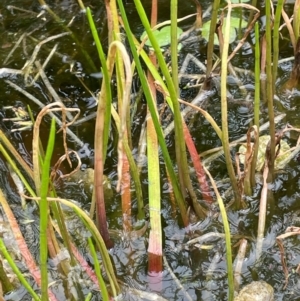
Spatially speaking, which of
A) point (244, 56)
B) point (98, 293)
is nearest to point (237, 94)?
point (244, 56)

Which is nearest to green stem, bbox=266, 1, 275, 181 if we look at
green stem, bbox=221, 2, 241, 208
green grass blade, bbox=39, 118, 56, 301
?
green stem, bbox=221, 2, 241, 208

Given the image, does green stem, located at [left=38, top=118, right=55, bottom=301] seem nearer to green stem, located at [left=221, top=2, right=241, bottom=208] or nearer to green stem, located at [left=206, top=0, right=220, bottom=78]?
green stem, located at [left=221, top=2, right=241, bottom=208]

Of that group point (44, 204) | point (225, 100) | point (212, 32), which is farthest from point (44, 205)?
point (212, 32)

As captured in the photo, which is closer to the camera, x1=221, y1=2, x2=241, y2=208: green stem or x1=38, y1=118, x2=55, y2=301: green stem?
x1=38, y1=118, x2=55, y2=301: green stem

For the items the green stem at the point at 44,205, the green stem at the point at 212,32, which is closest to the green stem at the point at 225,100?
the green stem at the point at 212,32

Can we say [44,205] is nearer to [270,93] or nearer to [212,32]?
[270,93]

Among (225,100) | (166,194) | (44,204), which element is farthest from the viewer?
(166,194)

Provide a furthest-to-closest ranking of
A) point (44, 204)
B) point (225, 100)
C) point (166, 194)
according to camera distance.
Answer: point (166, 194)
point (225, 100)
point (44, 204)

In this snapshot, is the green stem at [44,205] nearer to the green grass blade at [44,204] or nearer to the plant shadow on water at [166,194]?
the green grass blade at [44,204]
